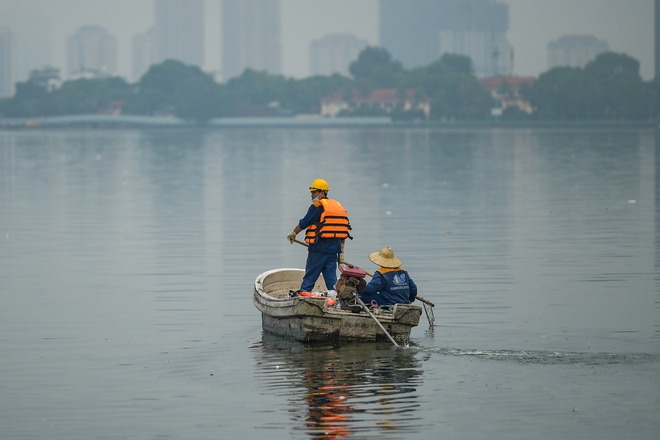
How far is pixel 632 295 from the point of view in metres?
23.0

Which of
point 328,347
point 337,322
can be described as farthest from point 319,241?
point 328,347

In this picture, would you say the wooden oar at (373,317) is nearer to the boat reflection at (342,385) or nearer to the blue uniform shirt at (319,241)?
the boat reflection at (342,385)

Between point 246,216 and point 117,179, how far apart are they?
2349 cm

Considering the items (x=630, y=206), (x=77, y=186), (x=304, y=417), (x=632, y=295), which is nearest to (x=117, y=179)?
(x=77, y=186)

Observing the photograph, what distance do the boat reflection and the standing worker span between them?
1.29 meters

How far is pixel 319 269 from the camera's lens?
19.7 m

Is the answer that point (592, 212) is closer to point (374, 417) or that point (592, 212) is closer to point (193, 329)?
point (193, 329)

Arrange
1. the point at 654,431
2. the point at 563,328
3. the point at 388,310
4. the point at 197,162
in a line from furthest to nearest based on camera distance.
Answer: the point at 197,162
the point at 563,328
the point at 388,310
the point at 654,431

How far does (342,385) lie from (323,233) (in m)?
3.91

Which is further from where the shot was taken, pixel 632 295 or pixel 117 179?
pixel 117 179

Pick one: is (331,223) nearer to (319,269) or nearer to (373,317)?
(319,269)

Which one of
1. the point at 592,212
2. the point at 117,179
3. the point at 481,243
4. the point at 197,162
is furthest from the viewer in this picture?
the point at 197,162

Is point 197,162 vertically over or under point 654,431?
over

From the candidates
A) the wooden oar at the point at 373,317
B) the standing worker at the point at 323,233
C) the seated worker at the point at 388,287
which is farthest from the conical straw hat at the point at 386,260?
the standing worker at the point at 323,233
